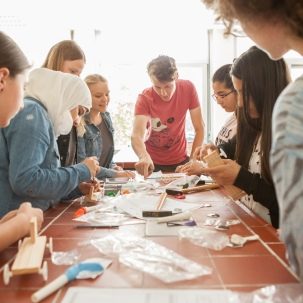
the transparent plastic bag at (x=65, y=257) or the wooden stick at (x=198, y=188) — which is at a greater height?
the transparent plastic bag at (x=65, y=257)

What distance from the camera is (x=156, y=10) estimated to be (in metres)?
3.79

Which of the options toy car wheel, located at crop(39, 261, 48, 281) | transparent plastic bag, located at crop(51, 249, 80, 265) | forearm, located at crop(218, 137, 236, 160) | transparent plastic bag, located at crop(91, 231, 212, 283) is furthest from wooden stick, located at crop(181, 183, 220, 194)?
toy car wheel, located at crop(39, 261, 48, 281)

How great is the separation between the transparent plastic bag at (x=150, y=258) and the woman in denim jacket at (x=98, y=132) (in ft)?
3.65

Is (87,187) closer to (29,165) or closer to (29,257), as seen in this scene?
(29,165)

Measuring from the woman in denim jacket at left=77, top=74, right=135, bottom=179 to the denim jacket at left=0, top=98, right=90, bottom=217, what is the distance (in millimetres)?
677

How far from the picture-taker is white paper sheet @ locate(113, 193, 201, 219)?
1.27 meters

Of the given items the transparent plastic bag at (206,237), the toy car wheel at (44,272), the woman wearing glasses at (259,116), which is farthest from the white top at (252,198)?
the toy car wheel at (44,272)

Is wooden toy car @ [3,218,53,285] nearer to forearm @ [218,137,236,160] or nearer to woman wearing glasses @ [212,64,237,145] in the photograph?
forearm @ [218,137,236,160]

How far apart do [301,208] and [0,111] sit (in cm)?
89

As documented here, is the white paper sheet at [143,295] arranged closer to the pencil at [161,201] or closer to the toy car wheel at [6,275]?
the toy car wheel at [6,275]

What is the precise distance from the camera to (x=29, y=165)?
1218 mm

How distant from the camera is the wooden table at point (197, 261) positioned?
700mm

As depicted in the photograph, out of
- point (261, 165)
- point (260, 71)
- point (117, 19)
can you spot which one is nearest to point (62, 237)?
point (261, 165)

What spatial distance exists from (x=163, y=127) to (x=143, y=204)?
1.46 meters
